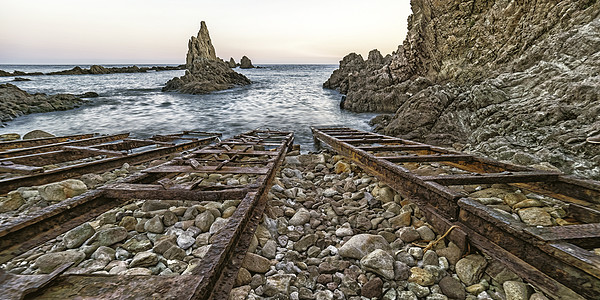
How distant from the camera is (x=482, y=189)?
13.1 ft

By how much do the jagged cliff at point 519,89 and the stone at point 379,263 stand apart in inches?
194

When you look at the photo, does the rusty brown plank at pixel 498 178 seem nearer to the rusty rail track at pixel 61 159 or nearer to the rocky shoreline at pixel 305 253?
the rocky shoreline at pixel 305 253

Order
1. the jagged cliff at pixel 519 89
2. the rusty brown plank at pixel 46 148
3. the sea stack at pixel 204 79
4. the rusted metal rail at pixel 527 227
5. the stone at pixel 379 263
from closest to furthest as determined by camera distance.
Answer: the rusted metal rail at pixel 527 227 < the stone at pixel 379 263 < the rusty brown plank at pixel 46 148 < the jagged cliff at pixel 519 89 < the sea stack at pixel 204 79

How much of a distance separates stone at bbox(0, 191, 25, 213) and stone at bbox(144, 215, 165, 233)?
2.63 m

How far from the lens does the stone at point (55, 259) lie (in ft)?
7.79

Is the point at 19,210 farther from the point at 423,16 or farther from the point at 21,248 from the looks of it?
the point at 423,16

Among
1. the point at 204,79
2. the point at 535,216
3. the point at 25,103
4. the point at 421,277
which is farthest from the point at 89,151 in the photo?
the point at 204,79

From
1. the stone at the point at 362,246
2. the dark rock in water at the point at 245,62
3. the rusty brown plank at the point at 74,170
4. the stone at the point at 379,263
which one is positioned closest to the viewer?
the stone at the point at 379,263

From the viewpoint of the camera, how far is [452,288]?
2.10 metres

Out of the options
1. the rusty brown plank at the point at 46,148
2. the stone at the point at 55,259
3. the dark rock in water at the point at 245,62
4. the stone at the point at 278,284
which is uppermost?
the dark rock in water at the point at 245,62

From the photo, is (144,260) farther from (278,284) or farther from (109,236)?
(278,284)

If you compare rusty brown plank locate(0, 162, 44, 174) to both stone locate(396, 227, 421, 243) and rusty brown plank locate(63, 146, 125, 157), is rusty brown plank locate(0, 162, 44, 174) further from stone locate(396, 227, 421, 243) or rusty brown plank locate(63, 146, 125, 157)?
stone locate(396, 227, 421, 243)

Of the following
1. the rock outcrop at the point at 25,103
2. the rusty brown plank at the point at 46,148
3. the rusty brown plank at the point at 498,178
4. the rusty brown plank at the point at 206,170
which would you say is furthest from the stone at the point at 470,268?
the rock outcrop at the point at 25,103

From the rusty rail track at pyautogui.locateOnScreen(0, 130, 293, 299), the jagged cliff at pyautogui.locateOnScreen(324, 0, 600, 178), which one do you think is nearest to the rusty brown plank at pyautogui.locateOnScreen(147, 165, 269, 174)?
the rusty rail track at pyautogui.locateOnScreen(0, 130, 293, 299)
